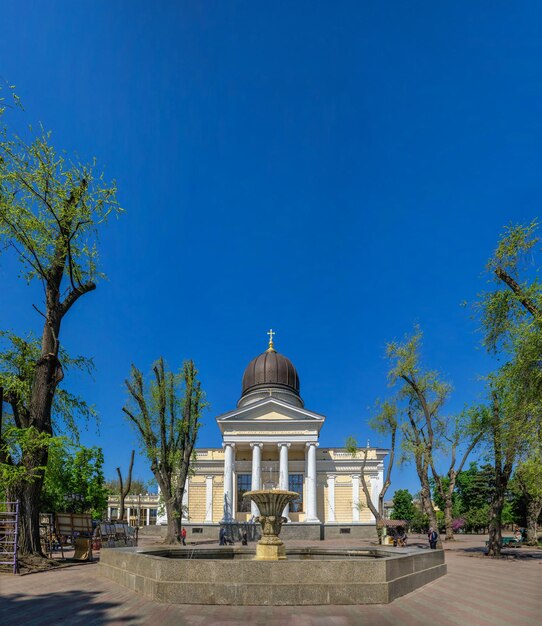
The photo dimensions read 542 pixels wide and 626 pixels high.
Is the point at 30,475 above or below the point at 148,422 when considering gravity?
below

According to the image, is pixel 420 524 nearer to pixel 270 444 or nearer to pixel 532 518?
pixel 270 444

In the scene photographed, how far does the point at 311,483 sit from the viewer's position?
4512cm

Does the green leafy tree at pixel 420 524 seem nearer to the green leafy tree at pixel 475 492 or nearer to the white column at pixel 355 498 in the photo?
the green leafy tree at pixel 475 492

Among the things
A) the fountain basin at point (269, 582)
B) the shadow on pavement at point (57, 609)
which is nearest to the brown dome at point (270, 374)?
the shadow on pavement at point (57, 609)

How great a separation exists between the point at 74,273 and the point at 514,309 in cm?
1700

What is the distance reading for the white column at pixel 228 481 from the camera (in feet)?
147

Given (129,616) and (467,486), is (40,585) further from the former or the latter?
(467,486)

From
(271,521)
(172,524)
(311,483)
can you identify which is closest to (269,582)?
(271,521)

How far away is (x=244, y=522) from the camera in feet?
144

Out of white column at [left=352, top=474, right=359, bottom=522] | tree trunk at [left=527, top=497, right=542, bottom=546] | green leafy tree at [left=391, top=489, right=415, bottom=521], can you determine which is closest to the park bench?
tree trunk at [left=527, top=497, right=542, bottom=546]

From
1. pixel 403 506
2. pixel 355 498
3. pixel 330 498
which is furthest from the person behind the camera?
pixel 403 506

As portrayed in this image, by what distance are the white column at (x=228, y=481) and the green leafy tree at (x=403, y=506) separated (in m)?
46.9

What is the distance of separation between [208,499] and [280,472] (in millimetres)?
7407

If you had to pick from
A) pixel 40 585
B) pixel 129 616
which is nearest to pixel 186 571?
pixel 129 616
